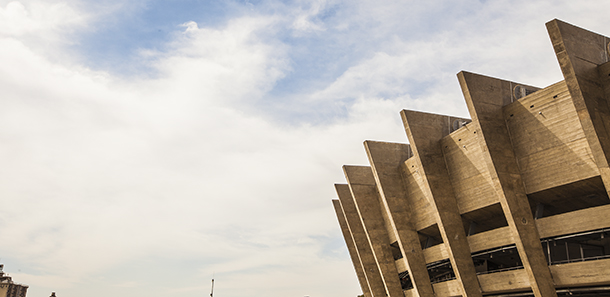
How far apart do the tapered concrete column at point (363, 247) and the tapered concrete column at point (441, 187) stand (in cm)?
1212

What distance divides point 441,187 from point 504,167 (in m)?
3.96

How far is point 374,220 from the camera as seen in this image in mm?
28953

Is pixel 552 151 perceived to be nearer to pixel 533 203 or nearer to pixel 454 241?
pixel 533 203

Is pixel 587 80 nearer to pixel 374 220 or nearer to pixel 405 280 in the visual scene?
pixel 374 220

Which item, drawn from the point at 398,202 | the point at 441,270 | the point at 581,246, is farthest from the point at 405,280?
the point at 581,246

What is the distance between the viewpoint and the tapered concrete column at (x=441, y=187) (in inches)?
776

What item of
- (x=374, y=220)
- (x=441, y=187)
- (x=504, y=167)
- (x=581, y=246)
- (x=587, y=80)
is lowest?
(x=581, y=246)

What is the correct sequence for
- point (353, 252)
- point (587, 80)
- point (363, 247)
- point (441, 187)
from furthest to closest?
1. point (353, 252)
2. point (363, 247)
3. point (441, 187)
4. point (587, 80)

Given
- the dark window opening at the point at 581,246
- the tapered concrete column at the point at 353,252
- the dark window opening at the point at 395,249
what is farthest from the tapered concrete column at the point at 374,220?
the dark window opening at the point at 581,246

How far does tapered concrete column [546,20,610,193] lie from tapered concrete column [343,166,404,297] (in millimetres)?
16130

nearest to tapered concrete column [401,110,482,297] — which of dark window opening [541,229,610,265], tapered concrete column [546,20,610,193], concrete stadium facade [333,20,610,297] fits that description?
concrete stadium facade [333,20,610,297]

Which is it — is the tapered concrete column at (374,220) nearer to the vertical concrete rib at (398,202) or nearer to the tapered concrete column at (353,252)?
the vertical concrete rib at (398,202)

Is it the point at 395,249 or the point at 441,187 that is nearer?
the point at 441,187

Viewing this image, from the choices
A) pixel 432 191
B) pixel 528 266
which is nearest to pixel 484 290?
pixel 528 266
